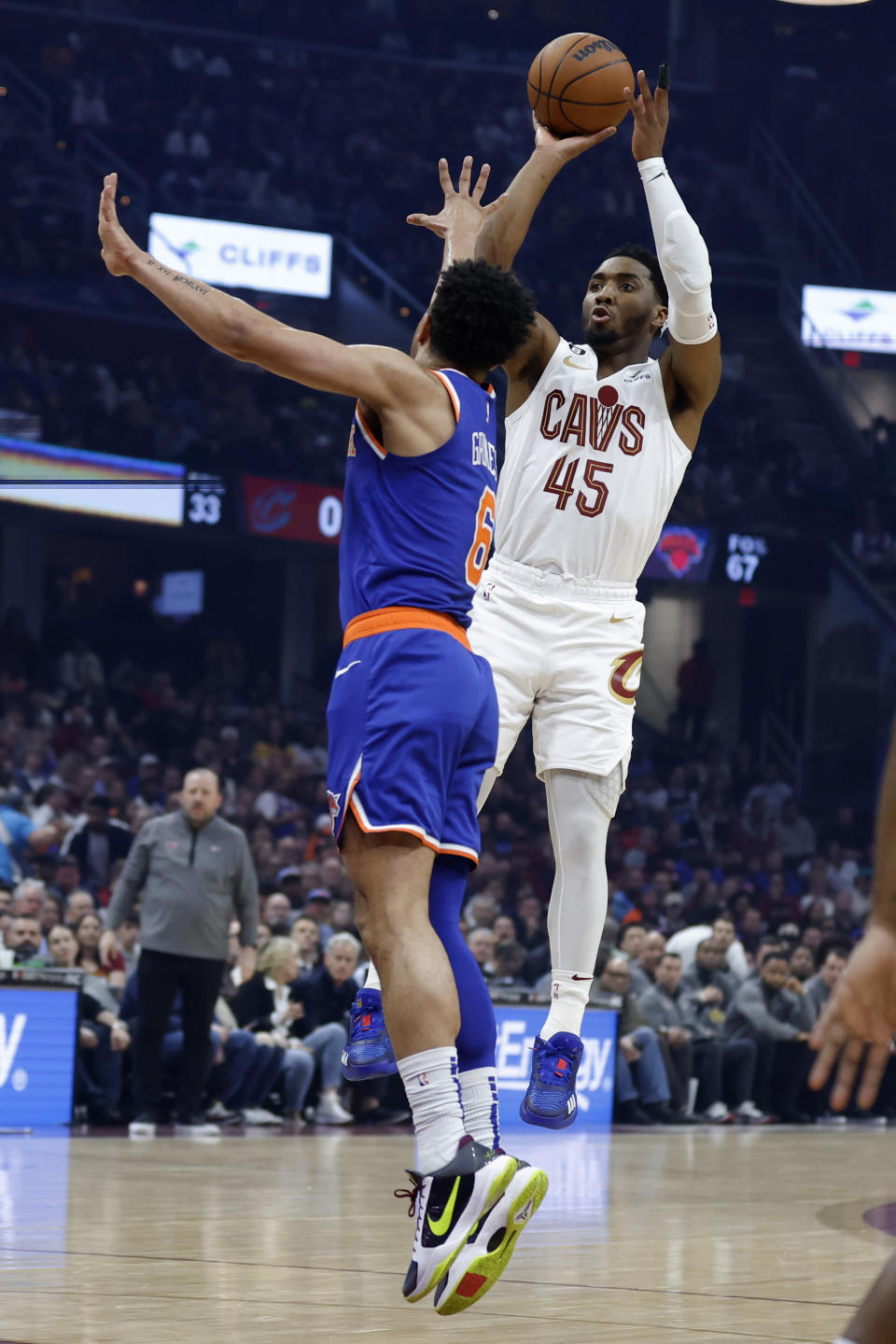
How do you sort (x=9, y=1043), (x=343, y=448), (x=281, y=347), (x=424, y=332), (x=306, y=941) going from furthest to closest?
(x=343, y=448)
(x=306, y=941)
(x=9, y=1043)
(x=424, y=332)
(x=281, y=347)

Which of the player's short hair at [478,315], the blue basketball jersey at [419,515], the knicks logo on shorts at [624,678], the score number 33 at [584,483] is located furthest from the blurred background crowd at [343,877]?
the player's short hair at [478,315]

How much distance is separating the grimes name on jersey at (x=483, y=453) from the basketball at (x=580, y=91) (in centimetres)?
159

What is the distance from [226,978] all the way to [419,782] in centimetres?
812

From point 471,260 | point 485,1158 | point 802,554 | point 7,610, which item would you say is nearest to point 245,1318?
point 485,1158

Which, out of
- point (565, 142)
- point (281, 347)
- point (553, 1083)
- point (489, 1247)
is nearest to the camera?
point (489, 1247)

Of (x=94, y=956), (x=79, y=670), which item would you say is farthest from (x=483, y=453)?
(x=79, y=670)

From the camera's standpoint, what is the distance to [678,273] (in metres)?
5.60

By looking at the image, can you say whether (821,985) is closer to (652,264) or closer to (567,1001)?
(567,1001)

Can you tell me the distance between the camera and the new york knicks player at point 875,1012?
97.3 inches

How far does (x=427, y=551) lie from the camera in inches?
182

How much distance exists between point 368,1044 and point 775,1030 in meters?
8.93

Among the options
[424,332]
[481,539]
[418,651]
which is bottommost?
[418,651]

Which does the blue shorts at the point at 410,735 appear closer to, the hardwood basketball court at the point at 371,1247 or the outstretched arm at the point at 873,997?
the hardwood basketball court at the point at 371,1247

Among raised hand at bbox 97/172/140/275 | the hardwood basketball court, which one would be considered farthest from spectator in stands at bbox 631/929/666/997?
raised hand at bbox 97/172/140/275
